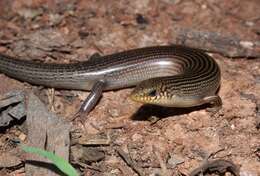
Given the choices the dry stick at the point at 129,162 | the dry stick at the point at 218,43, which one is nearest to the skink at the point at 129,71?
the dry stick at the point at 218,43

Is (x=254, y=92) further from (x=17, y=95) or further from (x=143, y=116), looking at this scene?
(x=17, y=95)

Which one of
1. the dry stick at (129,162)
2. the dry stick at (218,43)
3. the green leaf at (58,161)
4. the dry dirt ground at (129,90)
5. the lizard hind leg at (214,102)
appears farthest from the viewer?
the dry stick at (218,43)

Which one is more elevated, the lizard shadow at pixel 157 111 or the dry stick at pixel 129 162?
the dry stick at pixel 129 162

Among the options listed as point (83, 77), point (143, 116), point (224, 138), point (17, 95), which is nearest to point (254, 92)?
point (224, 138)

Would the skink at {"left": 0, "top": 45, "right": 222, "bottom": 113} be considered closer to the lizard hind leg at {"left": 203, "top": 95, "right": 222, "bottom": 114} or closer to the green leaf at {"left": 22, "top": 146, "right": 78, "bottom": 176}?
the lizard hind leg at {"left": 203, "top": 95, "right": 222, "bottom": 114}

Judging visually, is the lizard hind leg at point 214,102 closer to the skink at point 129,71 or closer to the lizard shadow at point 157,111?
the skink at point 129,71

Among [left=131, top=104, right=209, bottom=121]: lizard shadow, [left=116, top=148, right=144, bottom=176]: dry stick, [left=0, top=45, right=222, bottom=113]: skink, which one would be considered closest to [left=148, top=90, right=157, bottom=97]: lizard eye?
[left=0, top=45, right=222, bottom=113]: skink

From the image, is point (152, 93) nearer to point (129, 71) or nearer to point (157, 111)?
point (157, 111)
